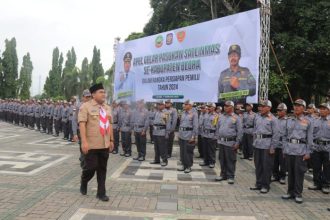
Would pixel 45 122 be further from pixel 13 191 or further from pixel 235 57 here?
pixel 13 191

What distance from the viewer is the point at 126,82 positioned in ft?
56.3

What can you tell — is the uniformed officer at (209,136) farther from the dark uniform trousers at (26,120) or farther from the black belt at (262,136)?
the dark uniform trousers at (26,120)

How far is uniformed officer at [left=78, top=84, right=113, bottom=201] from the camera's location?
5961mm

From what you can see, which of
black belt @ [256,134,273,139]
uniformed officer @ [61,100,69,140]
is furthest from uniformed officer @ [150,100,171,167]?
uniformed officer @ [61,100,69,140]

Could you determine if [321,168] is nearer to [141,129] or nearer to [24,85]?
[141,129]

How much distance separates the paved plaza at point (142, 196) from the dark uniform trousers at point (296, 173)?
9.3 inches

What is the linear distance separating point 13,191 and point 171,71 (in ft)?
30.1

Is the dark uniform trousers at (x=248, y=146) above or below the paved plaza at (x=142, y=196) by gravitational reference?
above

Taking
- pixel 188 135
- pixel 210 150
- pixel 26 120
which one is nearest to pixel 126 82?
pixel 210 150

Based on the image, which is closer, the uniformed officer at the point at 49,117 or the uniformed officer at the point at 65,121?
the uniformed officer at the point at 65,121

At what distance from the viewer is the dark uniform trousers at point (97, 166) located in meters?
5.98

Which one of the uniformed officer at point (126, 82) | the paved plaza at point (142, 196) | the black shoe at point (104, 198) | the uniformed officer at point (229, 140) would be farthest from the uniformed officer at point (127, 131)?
the black shoe at point (104, 198)

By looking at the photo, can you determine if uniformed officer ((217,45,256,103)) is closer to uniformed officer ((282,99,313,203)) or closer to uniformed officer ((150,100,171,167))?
uniformed officer ((150,100,171,167))

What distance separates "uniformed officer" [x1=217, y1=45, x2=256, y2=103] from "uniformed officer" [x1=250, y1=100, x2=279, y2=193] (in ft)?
12.7
